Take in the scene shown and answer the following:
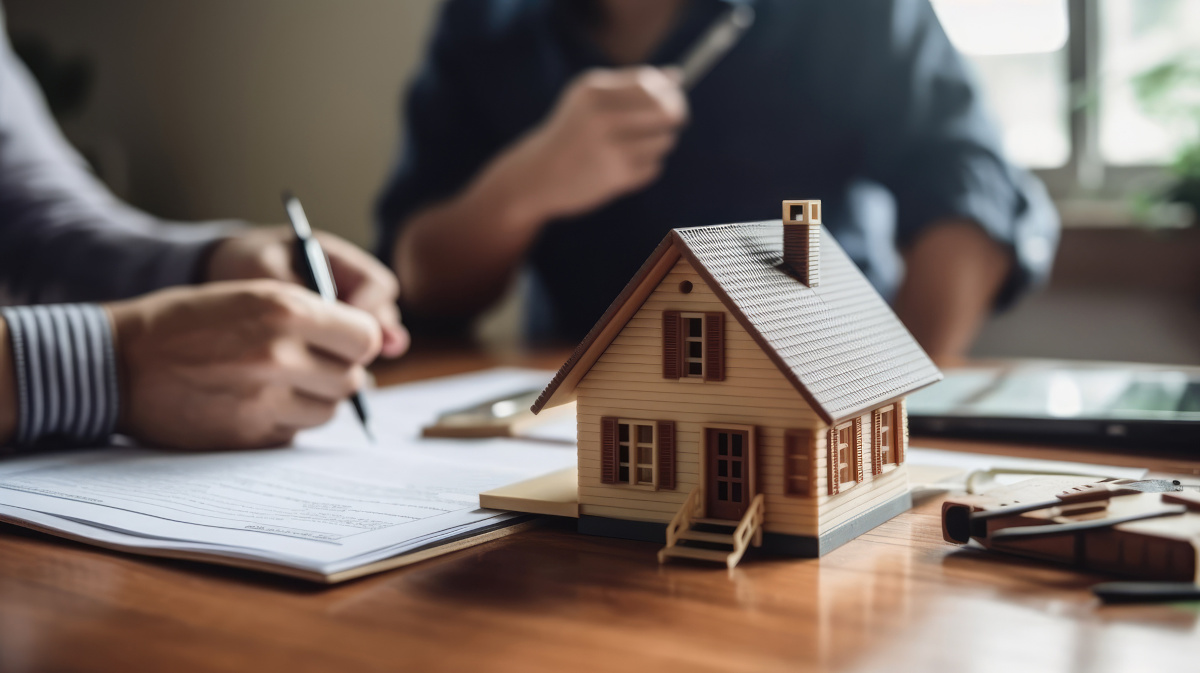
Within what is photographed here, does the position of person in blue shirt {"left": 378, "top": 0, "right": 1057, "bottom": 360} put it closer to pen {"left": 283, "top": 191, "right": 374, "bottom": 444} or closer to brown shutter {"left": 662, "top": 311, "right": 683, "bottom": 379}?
pen {"left": 283, "top": 191, "right": 374, "bottom": 444}

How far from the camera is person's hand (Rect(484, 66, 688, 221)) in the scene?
4.37ft

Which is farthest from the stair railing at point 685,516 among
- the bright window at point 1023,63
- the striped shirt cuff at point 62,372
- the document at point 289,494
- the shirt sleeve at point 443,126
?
the bright window at point 1023,63

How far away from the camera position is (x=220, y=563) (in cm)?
49

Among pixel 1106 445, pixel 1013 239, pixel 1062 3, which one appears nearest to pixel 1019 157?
pixel 1062 3

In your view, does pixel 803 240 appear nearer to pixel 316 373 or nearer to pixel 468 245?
pixel 316 373

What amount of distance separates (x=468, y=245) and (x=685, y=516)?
115cm

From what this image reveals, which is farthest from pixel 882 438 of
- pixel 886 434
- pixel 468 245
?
pixel 468 245

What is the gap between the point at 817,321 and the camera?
20.5 inches

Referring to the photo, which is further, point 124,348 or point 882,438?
point 124,348

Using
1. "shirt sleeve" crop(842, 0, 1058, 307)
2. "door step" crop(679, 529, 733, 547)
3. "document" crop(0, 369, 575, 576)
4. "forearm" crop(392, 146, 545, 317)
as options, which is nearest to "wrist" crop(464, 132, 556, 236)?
"forearm" crop(392, 146, 545, 317)

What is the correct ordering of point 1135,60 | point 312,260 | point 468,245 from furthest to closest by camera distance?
point 1135,60 → point 468,245 → point 312,260

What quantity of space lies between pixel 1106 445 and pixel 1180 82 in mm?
1513

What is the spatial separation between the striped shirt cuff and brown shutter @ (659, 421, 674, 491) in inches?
19.3

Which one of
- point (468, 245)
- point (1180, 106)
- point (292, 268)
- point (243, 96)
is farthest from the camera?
point (243, 96)
